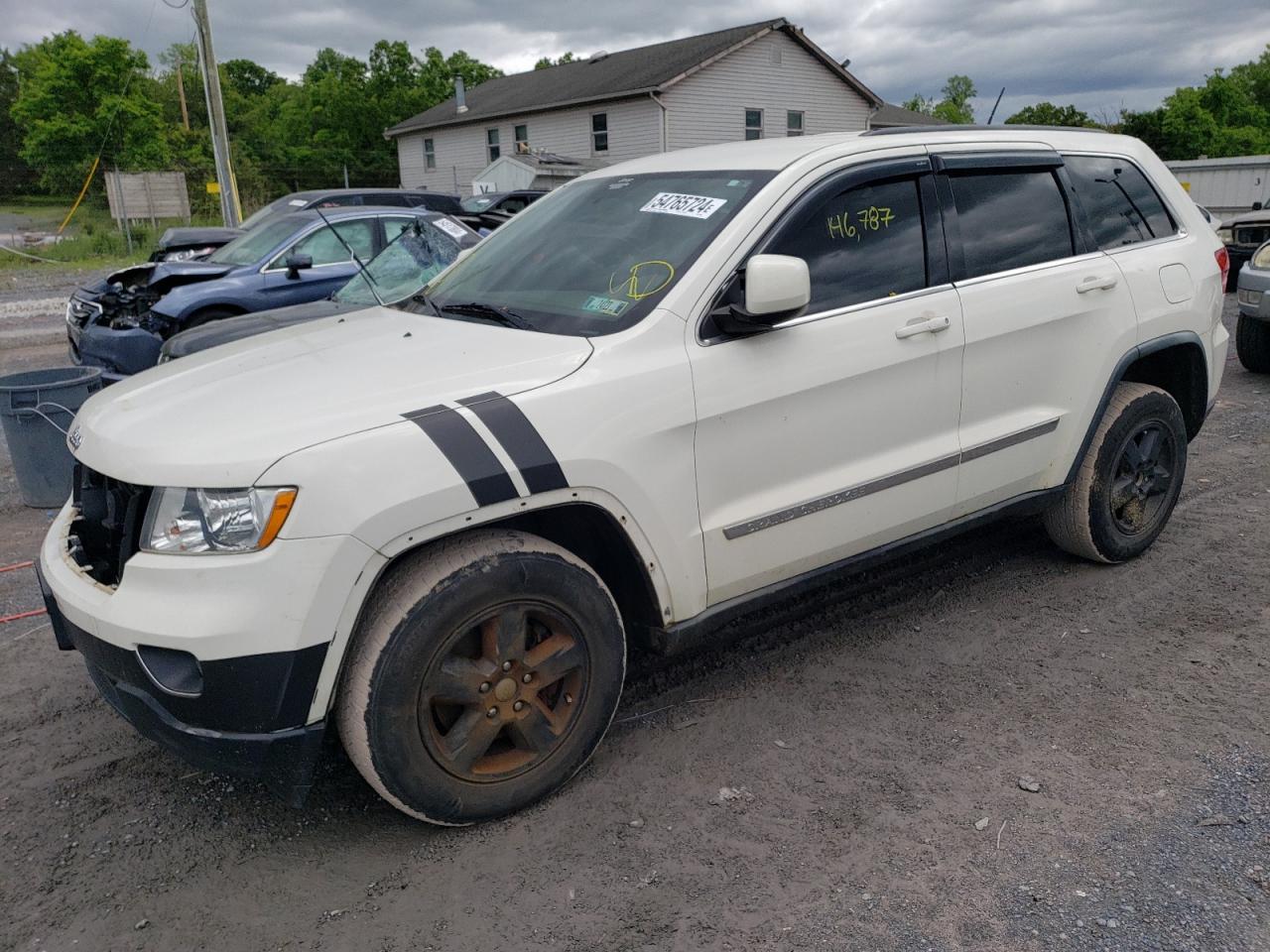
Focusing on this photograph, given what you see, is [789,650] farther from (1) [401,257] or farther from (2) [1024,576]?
(1) [401,257]

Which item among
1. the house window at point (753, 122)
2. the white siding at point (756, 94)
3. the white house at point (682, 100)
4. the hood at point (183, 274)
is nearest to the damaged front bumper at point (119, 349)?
the hood at point (183, 274)

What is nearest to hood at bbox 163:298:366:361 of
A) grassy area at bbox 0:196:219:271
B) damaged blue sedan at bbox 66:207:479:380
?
damaged blue sedan at bbox 66:207:479:380

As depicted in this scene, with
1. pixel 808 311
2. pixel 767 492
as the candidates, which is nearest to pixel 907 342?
pixel 808 311

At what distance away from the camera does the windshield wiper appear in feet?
10.8

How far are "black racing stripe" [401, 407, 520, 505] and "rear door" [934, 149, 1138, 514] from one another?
75.9 inches

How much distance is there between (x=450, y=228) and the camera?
823cm

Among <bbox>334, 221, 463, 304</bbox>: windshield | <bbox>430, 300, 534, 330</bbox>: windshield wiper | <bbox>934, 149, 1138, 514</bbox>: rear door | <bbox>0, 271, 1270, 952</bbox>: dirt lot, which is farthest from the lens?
<bbox>334, 221, 463, 304</bbox>: windshield

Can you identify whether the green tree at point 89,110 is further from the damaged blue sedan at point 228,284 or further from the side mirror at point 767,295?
the side mirror at point 767,295

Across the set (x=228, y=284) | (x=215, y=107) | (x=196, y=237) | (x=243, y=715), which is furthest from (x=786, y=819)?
(x=215, y=107)

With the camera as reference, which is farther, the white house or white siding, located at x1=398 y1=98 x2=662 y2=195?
white siding, located at x1=398 y1=98 x2=662 y2=195

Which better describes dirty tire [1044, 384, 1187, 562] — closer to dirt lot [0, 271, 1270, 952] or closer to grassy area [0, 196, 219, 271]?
dirt lot [0, 271, 1270, 952]

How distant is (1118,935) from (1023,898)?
0.23 m

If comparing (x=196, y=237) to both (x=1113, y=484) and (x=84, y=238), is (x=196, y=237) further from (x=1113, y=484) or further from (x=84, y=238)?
(x=84, y=238)

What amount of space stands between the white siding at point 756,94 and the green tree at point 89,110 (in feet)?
76.7
